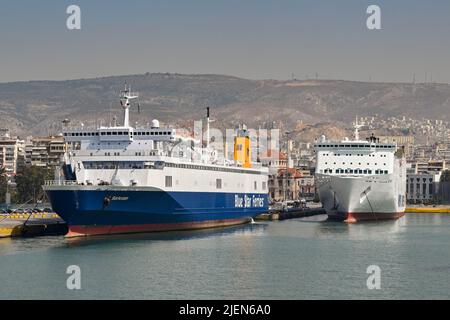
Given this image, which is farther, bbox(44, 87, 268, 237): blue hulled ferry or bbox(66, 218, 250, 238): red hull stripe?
bbox(66, 218, 250, 238): red hull stripe

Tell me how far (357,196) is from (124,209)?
2748 centimetres

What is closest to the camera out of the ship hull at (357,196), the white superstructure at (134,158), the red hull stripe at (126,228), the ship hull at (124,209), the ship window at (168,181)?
the ship hull at (124,209)

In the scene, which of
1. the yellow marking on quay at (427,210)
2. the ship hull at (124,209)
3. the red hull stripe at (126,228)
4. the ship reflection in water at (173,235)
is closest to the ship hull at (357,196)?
the ship reflection in water at (173,235)

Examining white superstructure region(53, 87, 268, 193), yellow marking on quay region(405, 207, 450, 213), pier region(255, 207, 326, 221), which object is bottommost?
yellow marking on quay region(405, 207, 450, 213)

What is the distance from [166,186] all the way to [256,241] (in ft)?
20.0

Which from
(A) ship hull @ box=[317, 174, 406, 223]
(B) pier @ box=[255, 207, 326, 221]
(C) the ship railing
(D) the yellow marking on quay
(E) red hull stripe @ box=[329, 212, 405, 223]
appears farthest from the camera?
(D) the yellow marking on quay

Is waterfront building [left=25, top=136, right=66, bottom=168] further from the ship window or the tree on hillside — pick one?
the ship window

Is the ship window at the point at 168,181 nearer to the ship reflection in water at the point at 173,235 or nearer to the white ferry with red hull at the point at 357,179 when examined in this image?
the ship reflection in water at the point at 173,235

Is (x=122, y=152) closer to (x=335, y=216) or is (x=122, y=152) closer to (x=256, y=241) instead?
(x=256, y=241)

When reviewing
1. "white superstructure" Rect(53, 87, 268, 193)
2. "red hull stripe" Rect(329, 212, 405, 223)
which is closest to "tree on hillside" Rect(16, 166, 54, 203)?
"red hull stripe" Rect(329, 212, 405, 223)

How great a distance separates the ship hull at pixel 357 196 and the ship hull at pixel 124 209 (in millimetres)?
16735

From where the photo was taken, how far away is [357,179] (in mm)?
77688

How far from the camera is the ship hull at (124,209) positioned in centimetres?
5453

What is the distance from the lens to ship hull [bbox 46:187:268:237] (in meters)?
54.5
